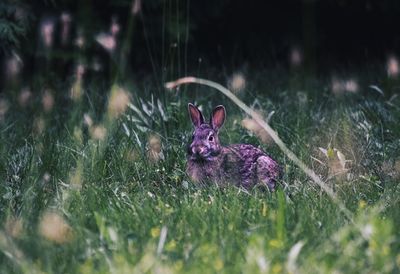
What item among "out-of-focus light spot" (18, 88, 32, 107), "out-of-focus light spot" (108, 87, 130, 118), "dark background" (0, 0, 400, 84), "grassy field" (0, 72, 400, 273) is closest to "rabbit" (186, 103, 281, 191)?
"grassy field" (0, 72, 400, 273)

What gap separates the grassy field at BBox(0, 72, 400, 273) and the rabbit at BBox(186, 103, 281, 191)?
113 mm

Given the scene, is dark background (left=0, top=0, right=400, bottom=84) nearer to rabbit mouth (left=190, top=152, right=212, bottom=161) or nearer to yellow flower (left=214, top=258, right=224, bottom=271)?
rabbit mouth (left=190, top=152, right=212, bottom=161)

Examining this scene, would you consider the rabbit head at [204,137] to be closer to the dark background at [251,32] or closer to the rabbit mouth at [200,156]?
the rabbit mouth at [200,156]

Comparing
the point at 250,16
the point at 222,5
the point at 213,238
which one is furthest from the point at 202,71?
the point at 213,238

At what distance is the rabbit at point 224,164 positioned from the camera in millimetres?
4742

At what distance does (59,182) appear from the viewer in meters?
4.48

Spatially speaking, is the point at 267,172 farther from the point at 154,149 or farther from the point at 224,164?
the point at 154,149

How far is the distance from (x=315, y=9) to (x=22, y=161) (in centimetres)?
539

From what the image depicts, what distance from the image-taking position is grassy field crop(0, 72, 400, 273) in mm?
3146

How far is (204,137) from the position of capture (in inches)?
189

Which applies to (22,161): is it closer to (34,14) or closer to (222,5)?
(34,14)

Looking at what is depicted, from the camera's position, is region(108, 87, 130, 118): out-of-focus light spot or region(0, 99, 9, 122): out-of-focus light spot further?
region(0, 99, 9, 122): out-of-focus light spot

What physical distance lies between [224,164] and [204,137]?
0.20 m

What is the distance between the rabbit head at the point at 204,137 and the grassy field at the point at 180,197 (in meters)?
0.16
